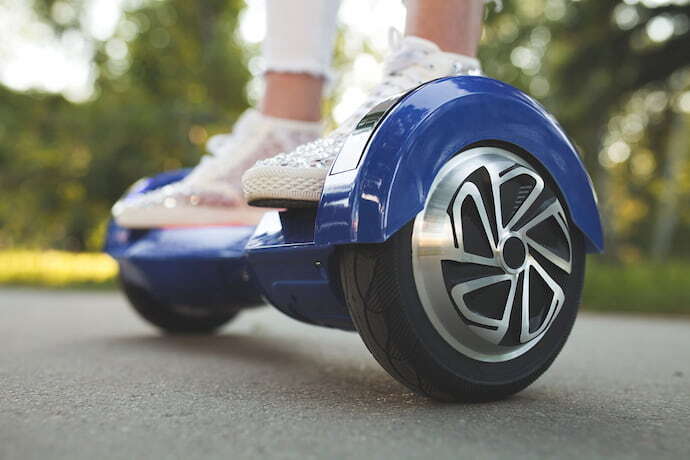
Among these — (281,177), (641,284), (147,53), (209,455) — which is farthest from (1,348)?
(147,53)

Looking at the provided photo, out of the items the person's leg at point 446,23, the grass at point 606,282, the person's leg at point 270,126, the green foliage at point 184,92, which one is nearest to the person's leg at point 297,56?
the person's leg at point 270,126

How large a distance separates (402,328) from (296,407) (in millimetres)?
286

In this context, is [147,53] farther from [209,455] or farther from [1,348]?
[209,455]

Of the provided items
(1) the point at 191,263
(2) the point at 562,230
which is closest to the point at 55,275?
(1) the point at 191,263

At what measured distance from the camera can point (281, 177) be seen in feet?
5.38

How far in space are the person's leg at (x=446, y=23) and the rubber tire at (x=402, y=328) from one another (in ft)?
2.01

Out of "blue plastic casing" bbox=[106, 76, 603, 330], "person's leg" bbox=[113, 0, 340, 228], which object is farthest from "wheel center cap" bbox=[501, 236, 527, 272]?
"person's leg" bbox=[113, 0, 340, 228]

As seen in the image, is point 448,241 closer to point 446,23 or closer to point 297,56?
point 446,23

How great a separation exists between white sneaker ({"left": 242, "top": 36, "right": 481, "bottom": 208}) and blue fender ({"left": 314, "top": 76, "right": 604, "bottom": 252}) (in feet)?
0.28

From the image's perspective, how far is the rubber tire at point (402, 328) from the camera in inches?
58.2

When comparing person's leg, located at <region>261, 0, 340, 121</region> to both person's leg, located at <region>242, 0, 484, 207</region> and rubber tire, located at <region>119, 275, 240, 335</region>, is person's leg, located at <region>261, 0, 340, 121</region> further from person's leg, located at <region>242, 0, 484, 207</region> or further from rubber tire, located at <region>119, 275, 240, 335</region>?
rubber tire, located at <region>119, 275, 240, 335</region>

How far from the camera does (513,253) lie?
1.60 metres

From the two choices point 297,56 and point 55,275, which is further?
point 55,275

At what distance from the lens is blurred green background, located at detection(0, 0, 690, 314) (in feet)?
31.1
